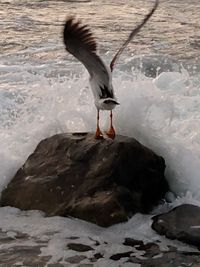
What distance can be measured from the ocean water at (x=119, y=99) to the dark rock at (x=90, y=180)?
0.13 metres

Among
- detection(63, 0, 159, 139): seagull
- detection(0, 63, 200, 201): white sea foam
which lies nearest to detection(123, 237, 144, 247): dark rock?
detection(0, 63, 200, 201): white sea foam

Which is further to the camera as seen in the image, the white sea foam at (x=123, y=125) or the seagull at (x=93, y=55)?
the white sea foam at (x=123, y=125)

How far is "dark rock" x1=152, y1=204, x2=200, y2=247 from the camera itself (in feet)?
16.9

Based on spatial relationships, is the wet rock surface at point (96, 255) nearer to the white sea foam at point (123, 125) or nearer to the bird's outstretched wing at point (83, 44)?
the white sea foam at point (123, 125)

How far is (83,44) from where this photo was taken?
582 centimetres

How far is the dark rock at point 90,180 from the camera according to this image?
5.56 meters

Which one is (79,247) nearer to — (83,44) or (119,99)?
(83,44)

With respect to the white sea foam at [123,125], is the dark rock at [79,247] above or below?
below

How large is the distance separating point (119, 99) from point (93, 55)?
1068 millimetres

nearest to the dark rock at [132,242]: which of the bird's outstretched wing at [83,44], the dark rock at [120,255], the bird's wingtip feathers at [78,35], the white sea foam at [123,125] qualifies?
the dark rock at [120,255]

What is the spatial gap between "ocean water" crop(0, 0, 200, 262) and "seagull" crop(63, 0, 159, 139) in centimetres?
71

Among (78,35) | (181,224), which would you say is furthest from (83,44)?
(181,224)

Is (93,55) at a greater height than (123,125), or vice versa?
(93,55)

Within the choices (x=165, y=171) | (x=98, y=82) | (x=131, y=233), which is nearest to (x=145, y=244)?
(x=131, y=233)
